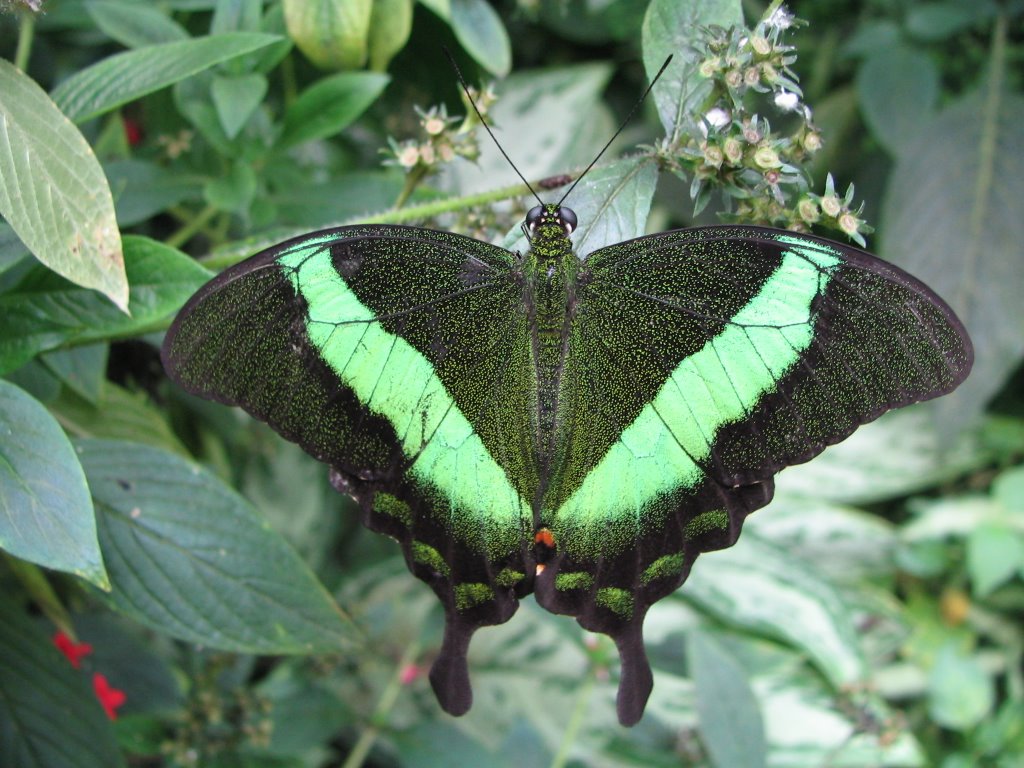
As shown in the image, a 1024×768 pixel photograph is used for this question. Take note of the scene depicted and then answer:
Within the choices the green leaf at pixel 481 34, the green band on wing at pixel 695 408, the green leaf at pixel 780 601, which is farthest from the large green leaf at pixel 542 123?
the green band on wing at pixel 695 408

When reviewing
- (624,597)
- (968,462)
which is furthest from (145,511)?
(968,462)

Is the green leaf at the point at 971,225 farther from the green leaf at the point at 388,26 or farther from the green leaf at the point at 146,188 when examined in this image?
the green leaf at the point at 146,188

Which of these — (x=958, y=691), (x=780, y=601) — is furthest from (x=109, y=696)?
(x=958, y=691)

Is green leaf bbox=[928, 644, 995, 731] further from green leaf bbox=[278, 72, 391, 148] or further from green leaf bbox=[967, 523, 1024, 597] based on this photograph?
green leaf bbox=[278, 72, 391, 148]

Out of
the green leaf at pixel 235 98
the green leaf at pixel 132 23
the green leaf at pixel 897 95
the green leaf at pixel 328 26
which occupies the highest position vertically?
the green leaf at pixel 897 95

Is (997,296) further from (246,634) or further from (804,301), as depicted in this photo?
(246,634)

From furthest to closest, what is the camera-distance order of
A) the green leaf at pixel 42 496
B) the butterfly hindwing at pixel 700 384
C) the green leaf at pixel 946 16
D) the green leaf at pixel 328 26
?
1. the green leaf at pixel 946 16
2. the green leaf at pixel 328 26
3. the butterfly hindwing at pixel 700 384
4. the green leaf at pixel 42 496
